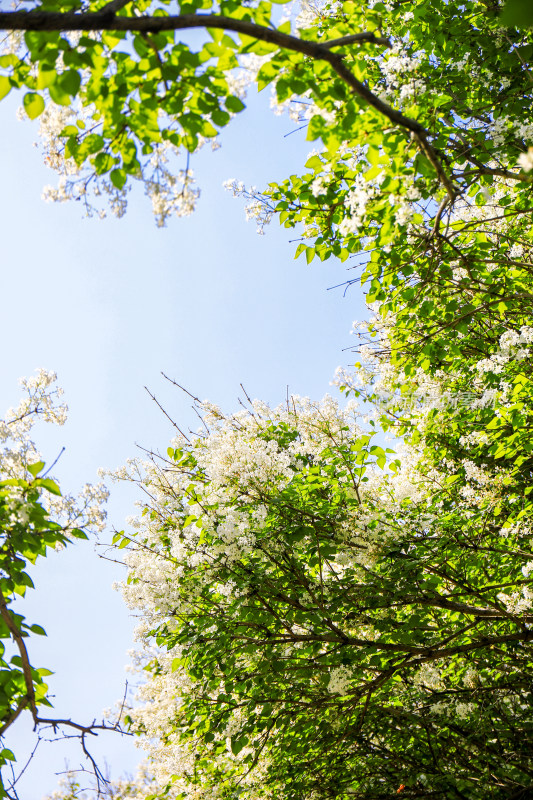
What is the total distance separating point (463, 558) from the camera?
4.85m

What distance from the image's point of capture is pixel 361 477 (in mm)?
4789

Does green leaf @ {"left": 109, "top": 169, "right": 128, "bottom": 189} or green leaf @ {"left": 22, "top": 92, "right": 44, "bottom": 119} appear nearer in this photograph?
green leaf @ {"left": 22, "top": 92, "right": 44, "bottom": 119}

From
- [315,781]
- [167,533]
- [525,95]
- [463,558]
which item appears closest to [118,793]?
[315,781]

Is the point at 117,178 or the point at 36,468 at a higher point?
the point at 117,178

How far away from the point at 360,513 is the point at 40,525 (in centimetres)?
228

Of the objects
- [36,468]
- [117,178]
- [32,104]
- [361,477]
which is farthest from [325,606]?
[32,104]

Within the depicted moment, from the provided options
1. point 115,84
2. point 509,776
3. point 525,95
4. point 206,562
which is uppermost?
point 525,95

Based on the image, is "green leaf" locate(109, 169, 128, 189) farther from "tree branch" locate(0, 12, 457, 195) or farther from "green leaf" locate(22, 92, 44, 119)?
"tree branch" locate(0, 12, 457, 195)

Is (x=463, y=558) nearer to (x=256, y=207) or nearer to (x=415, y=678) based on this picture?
(x=415, y=678)

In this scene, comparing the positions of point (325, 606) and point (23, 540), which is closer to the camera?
point (23, 540)

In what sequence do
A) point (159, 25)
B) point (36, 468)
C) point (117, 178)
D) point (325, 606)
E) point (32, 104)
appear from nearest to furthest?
point (159, 25) < point (32, 104) < point (117, 178) < point (36, 468) < point (325, 606)

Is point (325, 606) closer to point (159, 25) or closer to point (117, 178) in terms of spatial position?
point (117, 178)

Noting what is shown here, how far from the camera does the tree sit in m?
2.50

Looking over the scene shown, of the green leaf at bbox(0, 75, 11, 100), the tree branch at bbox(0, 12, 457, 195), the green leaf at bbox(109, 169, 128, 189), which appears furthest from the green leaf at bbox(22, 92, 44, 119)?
the green leaf at bbox(109, 169, 128, 189)
